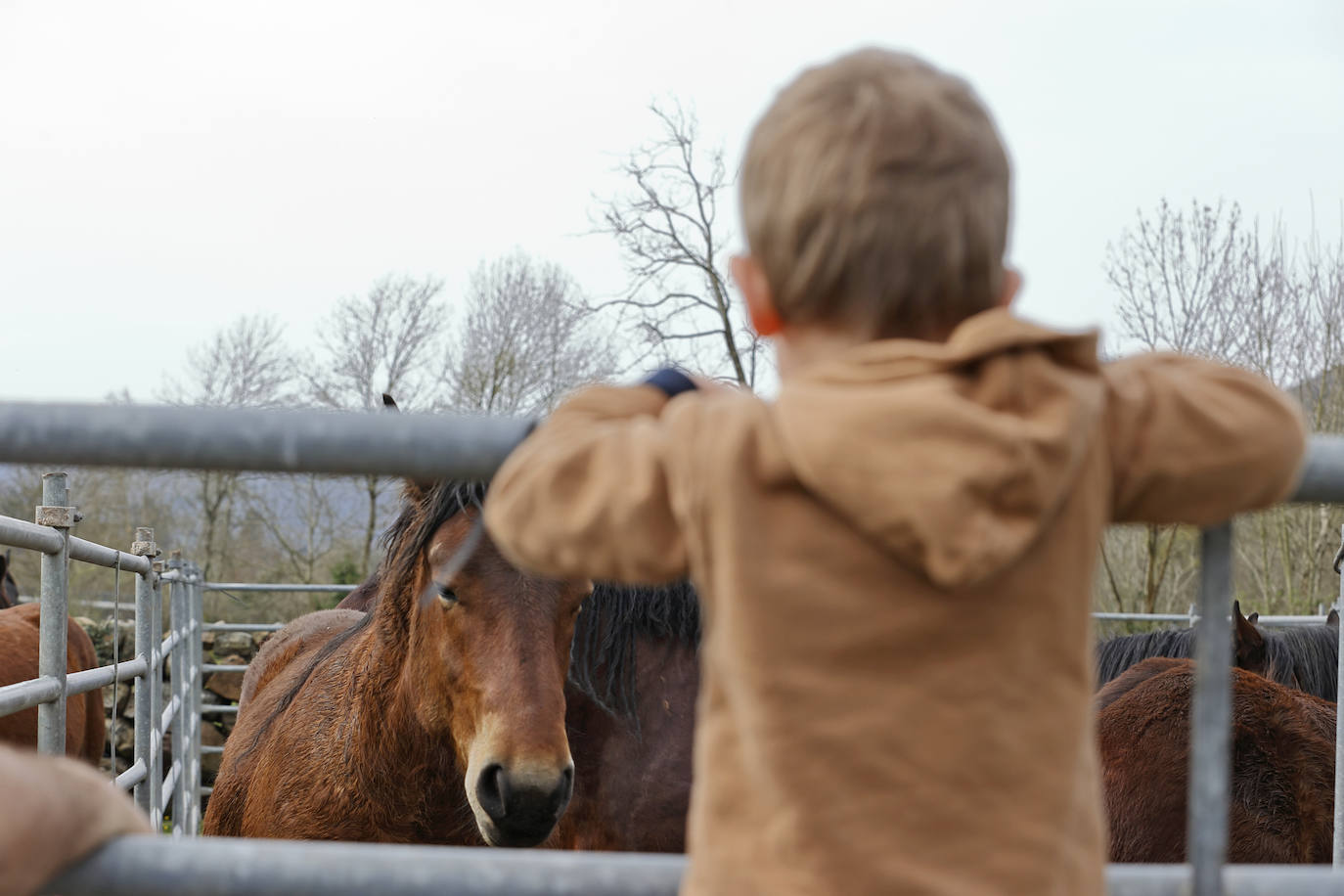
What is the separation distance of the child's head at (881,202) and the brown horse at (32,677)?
469 cm

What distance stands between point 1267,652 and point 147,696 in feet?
16.9

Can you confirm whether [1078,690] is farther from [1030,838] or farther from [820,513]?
[820,513]

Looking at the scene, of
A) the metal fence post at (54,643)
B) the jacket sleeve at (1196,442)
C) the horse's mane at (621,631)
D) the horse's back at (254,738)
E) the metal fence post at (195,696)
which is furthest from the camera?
the metal fence post at (195,696)

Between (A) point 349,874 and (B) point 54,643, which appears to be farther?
(B) point 54,643

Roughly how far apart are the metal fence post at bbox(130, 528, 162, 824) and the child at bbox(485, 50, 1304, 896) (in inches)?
175

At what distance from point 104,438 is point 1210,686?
1.02m

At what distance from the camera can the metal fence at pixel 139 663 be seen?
2516 millimetres

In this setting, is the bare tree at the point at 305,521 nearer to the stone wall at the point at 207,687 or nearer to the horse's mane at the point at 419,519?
the stone wall at the point at 207,687

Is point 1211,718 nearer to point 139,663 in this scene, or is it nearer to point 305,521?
point 139,663

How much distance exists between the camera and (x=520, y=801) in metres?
2.23

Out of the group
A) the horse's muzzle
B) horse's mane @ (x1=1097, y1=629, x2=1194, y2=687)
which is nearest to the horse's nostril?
the horse's muzzle

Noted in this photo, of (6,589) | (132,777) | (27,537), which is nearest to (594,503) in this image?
(27,537)

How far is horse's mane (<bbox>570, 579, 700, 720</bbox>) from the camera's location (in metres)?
2.91

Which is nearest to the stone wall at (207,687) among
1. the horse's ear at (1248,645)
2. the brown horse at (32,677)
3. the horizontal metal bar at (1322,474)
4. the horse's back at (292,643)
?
the brown horse at (32,677)
